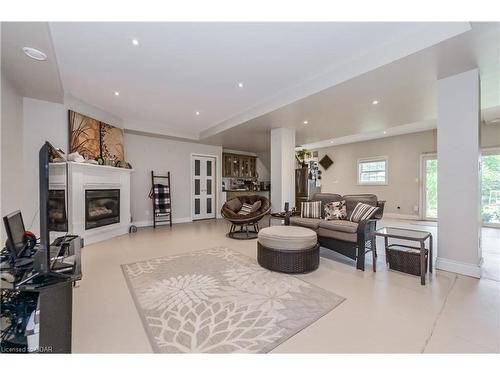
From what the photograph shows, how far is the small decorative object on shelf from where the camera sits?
8971mm

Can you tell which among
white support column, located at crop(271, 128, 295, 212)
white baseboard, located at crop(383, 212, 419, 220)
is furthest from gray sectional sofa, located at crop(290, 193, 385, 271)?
white baseboard, located at crop(383, 212, 419, 220)

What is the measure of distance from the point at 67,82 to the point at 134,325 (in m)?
3.79

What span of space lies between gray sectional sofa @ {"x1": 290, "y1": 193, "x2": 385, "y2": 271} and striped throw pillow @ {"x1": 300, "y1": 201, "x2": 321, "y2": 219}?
0.44 ft

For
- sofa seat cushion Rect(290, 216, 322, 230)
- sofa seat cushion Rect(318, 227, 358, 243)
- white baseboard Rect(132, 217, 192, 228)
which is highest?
sofa seat cushion Rect(290, 216, 322, 230)

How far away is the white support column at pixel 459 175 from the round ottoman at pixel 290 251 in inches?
65.9

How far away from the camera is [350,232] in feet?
9.93

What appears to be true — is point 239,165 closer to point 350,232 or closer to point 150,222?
point 150,222

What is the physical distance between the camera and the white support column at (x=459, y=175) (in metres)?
2.61

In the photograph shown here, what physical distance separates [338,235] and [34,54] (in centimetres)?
430

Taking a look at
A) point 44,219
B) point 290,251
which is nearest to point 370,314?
point 290,251

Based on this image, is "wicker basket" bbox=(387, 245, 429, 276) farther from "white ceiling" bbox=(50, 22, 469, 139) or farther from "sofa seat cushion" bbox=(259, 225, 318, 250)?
"white ceiling" bbox=(50, 22, 469, 139)

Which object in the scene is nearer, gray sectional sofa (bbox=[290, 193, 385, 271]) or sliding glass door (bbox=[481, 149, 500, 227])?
gray sectional sofa (bbox=[290, 193, 385, 271])

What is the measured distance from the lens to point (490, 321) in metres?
1.75
